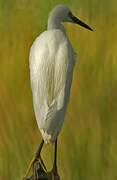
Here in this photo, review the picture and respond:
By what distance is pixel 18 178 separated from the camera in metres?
2.91

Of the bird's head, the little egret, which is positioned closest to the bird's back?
the little egret

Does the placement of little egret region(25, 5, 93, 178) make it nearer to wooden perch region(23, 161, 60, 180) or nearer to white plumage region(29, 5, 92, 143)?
white plumage region(29, 5, 92, 143)

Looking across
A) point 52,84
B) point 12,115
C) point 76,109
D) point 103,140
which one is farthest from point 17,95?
point 52,84

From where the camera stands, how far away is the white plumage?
2119 mm

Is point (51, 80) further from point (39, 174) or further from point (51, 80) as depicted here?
point (39, 174)

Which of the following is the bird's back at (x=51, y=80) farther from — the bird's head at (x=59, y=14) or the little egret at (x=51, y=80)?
the bird's head at (x=59, y=14)

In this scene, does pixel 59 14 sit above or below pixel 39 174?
above

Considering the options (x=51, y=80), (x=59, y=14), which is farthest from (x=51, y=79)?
(x=59, y=14)

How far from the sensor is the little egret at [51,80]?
2.12 metres

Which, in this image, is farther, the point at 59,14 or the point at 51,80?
the point at 59,14

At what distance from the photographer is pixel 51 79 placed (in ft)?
7.11

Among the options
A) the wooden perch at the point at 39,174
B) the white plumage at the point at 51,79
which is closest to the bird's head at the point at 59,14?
the white plumage at the point at 51,79

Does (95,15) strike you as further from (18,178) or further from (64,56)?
(18,178)

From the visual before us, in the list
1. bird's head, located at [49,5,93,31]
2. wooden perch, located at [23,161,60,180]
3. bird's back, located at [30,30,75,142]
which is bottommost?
wooden perch, located at [23,161,60,180]
